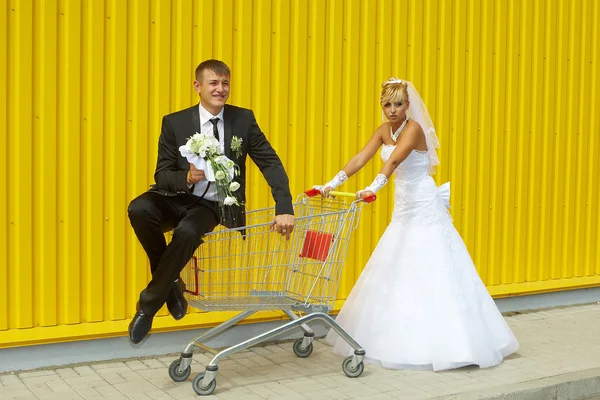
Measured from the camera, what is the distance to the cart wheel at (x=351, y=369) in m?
6.26

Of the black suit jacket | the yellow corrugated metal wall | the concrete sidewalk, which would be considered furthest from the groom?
the yellow corrugated metal wall

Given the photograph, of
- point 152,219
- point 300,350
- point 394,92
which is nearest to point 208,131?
point 152,219

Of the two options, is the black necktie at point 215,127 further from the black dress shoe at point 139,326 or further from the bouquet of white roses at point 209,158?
the black dress shoe at point 139,326

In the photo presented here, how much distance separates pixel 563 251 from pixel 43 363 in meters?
5.01

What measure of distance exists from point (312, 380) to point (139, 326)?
3.99 ft

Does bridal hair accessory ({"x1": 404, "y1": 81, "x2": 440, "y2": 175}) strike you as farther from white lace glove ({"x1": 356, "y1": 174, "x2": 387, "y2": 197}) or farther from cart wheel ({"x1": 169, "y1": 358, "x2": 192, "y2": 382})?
cart wheel ({"x1": 169, "y1": 358, "x2": 192, "y2": 382})

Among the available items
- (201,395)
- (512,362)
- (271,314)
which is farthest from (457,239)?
(201,395)

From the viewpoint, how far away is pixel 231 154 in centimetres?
605

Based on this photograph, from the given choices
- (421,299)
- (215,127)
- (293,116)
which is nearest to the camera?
(215,127)

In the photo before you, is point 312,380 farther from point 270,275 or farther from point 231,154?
point 231,154

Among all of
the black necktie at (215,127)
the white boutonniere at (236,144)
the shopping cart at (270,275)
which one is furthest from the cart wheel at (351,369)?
the black necktie at (215,127)

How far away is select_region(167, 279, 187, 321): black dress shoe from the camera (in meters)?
5.91

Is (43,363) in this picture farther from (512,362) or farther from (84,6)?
(512,362)

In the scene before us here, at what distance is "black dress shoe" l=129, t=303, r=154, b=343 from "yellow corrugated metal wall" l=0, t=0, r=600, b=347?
0.82m
